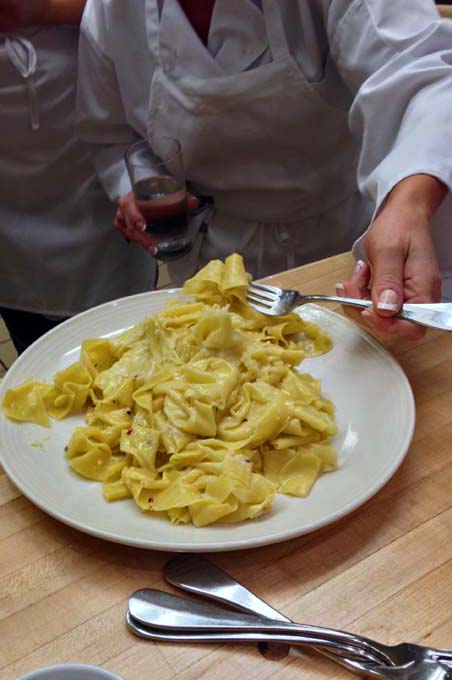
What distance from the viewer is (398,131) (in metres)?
1.14

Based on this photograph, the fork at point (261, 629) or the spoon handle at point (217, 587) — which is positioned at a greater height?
the fork at point (261, 629)

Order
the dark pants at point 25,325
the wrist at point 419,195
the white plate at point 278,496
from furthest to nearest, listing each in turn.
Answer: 1. the dark pants at point 25,325
2. the wrist at point 419,195
3. the white plate at point 278,496

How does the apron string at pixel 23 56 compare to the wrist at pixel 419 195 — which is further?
the apron string at pixel 23 56

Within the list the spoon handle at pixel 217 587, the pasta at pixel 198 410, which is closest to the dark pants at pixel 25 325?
the pasta at pixel 198 410

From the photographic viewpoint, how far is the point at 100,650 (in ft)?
2.12

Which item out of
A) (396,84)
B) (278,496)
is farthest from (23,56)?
(278,496)

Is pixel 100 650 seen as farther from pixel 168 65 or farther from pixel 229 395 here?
pixel 168 65

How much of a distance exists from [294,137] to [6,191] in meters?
0.84

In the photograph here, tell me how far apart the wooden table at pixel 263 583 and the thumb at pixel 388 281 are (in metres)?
0.19

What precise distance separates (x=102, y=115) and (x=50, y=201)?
1.12 feet

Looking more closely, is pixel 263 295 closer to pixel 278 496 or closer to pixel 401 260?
pixel 401 260

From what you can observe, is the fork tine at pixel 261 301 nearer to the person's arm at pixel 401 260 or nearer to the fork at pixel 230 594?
the person's arm at pixel 401 260

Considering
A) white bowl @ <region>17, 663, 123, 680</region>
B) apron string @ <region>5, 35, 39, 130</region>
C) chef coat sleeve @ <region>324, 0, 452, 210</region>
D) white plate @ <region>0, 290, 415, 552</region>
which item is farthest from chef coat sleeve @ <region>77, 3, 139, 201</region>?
white bowl @ <region>17, 663, 123, 680</region>

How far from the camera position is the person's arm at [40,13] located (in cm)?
154
